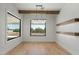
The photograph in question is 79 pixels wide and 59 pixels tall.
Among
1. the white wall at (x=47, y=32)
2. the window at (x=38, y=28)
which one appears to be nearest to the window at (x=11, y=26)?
the white wall at (x=47, y=32)

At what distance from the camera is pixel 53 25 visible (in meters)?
11.1

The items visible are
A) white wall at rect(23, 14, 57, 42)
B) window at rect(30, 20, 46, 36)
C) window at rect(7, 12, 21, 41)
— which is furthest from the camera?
window at rect(30, 20, 46, 36)

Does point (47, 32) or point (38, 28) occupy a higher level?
point (38, 28)

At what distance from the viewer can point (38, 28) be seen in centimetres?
1141

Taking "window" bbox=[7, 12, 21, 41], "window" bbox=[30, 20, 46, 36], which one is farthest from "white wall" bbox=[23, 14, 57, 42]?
"window" bbox=[7, 12, 21, 41]

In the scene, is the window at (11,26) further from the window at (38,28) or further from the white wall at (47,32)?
the window at (38,28)

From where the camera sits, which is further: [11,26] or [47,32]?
[47,32]

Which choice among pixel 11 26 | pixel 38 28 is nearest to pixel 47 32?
pixel 38 28

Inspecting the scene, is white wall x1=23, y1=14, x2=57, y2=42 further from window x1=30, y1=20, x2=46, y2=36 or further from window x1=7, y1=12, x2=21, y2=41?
window x1=7, y1=12, x2=21, y2=41

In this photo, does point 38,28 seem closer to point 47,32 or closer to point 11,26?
point 47,32

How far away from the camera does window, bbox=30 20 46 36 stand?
1122cm
